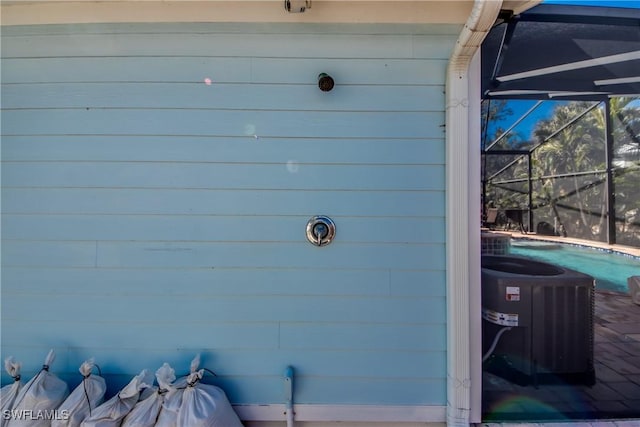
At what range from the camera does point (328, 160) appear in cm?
153

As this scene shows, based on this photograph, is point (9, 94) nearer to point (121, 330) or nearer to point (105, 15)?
point (105, 15)

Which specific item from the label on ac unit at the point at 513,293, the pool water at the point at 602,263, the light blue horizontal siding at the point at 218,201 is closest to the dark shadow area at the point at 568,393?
the label on ac unit at the point at 513,293

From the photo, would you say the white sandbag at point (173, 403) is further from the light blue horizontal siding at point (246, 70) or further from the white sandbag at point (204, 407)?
the light blue horizontal siding at point (246, 70)

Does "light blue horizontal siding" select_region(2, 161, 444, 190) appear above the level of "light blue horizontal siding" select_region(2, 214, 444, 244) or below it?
above

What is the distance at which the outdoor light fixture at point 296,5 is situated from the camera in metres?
1.41

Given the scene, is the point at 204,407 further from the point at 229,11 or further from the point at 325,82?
the point at 229,11

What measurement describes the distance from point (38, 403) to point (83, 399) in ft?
0.72

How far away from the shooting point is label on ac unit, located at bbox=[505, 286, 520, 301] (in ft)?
5.70

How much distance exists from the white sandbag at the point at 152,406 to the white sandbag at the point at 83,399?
0.67ft

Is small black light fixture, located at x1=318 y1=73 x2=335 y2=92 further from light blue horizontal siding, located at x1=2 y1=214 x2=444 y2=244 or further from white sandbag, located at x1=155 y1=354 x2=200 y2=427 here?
white sandbag, located at x1=155 y1=354 x2=200 y2=427

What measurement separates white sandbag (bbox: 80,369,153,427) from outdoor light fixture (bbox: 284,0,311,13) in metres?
2.09

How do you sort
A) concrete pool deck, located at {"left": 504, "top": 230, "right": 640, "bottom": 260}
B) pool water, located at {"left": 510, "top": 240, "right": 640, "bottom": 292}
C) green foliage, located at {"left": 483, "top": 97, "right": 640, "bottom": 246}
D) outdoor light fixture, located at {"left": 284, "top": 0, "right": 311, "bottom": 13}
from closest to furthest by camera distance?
outdoor light fixture, located at {"left": 284, "top": 0, "right": 311, "bottom": 13}
green foliage, located at {"left": 483, "top": 97, "right": 640, "bottom": 246}
concrete pool deck, located at {"left": 504, "top": 230, "right": 640, "bottom": 260}
pool water, located at {"left": 510, "top": 240, "right": 640, "bottom": 292}

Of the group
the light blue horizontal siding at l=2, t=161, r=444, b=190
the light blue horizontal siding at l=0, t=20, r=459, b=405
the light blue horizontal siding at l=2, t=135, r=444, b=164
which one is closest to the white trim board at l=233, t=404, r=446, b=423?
the light blue horizontal siding at l=0, t=20, r=459, b=405

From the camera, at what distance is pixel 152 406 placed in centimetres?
138
